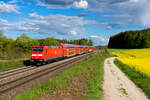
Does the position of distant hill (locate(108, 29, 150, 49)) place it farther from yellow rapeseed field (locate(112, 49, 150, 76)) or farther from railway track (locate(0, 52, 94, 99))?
railway track (locate(0, 52, 94, 99))

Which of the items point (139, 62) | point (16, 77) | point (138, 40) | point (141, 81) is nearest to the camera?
point (141, 81)

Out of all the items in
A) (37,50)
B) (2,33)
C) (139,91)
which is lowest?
(139,91)

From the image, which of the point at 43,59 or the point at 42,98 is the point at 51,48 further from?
the point at 42,98

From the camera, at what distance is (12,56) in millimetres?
33062

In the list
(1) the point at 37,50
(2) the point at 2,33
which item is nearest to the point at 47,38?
(2) the point at 2,33

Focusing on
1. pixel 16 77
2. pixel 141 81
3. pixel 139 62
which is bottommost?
pixel 16 77

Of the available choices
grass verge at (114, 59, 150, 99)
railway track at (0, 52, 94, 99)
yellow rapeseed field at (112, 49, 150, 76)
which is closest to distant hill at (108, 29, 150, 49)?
A: yellow rapeseed field at (112, 49, 150, 76)

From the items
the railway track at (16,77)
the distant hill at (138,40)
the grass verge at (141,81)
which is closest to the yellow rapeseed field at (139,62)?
the grass verge at (141,81)

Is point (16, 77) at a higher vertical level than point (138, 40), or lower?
lower

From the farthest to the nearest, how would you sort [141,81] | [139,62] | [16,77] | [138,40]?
[138,40] < [139,62] < [16,77] < [141,81]

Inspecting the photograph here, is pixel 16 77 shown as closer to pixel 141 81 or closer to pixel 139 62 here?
pixel 141 81

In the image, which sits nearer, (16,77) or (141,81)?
(141,81)

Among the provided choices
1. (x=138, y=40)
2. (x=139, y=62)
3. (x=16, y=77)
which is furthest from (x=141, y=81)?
(x=138, y=40)

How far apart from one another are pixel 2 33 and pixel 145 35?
80.8 m
